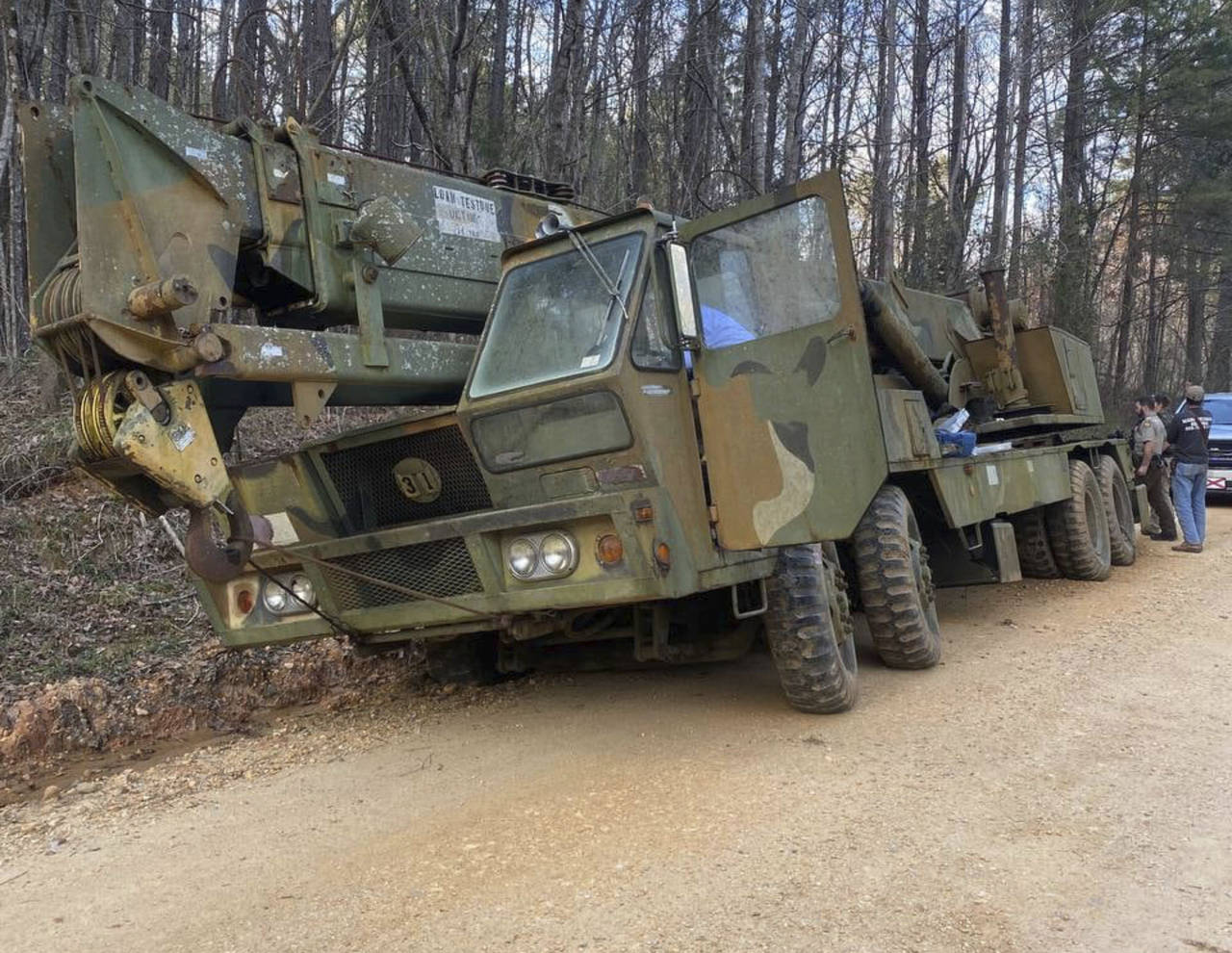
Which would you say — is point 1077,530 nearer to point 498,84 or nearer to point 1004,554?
point 1004,554

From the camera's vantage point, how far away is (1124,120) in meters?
23.5

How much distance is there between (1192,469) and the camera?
10930 millimetres

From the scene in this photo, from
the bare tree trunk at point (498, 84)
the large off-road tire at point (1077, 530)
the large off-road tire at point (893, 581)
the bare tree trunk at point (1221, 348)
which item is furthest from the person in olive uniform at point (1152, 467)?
the bare tree trunk at point (1221, 348)

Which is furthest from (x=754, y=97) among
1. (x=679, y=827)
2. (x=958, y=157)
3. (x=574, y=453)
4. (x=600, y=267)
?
(x=679, y=827)

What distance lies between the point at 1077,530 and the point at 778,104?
37.9ft

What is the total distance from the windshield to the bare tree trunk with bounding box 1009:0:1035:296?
16.9m

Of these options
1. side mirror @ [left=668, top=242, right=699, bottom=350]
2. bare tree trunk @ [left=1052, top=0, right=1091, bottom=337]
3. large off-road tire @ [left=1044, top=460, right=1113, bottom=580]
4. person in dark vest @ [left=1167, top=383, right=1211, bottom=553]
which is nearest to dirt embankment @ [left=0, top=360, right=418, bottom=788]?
side mirror @ [left=668, top=242, right=699, bottom=350]

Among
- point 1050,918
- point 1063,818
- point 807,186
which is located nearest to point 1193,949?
point 1050,918

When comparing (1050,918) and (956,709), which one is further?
(956,709)

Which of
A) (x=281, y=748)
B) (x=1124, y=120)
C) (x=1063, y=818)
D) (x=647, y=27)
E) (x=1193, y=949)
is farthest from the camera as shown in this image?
(x=1124, y=120)

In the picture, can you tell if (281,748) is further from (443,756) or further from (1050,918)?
(1050,918)

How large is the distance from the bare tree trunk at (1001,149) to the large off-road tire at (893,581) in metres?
15.2

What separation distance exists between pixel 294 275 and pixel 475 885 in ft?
8.93

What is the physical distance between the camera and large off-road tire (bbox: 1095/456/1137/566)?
9844 mm
